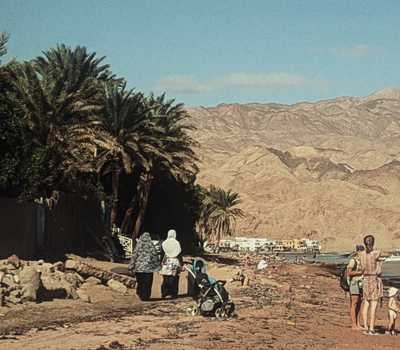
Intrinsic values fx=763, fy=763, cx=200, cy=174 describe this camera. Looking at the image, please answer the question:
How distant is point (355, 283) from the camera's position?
1354cm

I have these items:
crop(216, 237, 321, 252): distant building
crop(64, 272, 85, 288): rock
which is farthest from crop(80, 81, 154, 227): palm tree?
crop(216, 237, 321, 252): distant building

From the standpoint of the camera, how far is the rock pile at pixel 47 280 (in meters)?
15.2

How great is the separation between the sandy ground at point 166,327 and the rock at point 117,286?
14.3 inches

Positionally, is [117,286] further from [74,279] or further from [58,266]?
[58,266]

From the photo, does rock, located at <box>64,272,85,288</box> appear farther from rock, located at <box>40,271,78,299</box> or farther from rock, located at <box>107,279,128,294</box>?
rock, located at <box>107,279,128,294</box>

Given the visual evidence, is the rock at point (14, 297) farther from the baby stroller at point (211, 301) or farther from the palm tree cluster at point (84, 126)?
the palm tree cluster at point (84, 126)

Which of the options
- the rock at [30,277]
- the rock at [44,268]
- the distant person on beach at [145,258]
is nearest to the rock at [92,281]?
the rock at [44,268]

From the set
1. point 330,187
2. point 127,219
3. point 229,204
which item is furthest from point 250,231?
point 127,219

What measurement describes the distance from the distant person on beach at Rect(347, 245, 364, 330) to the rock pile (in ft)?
20.5

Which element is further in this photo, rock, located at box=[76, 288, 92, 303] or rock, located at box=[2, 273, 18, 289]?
rock, located at box=[76, 288, 92, 303]

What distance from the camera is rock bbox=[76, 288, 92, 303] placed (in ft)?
55.9

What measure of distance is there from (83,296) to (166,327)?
4983mm

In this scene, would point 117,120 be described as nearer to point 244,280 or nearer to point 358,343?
point 244,280

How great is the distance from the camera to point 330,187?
144 metres
